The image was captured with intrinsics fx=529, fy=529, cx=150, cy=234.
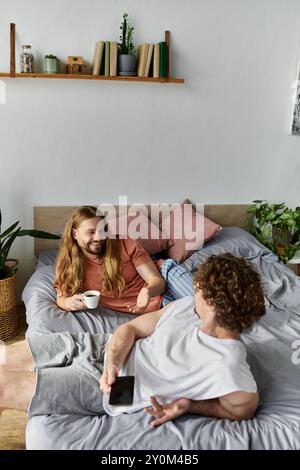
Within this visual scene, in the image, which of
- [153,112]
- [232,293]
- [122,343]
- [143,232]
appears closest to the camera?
[232,293]

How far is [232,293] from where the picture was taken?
1.56 metres

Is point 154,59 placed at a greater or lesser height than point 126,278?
greater

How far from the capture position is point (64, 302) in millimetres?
2414

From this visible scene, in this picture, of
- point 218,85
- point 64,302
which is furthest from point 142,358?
point 218,85

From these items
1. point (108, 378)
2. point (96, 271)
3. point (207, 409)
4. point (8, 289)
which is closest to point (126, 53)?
point (96, 271)

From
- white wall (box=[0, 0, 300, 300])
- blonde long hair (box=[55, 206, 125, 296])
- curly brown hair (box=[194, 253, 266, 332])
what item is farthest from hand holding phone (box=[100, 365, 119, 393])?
white wall (box=[0, 0, 300, 300])

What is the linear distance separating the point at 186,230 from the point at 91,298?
1.08 metres

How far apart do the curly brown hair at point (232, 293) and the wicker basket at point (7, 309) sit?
5.30ft

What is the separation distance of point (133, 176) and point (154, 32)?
2.86ft

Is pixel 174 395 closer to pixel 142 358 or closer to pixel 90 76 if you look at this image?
pixel 142 358

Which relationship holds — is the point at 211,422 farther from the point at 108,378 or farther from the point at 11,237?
the point at 11,237

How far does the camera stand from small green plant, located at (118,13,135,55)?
10.0ft
